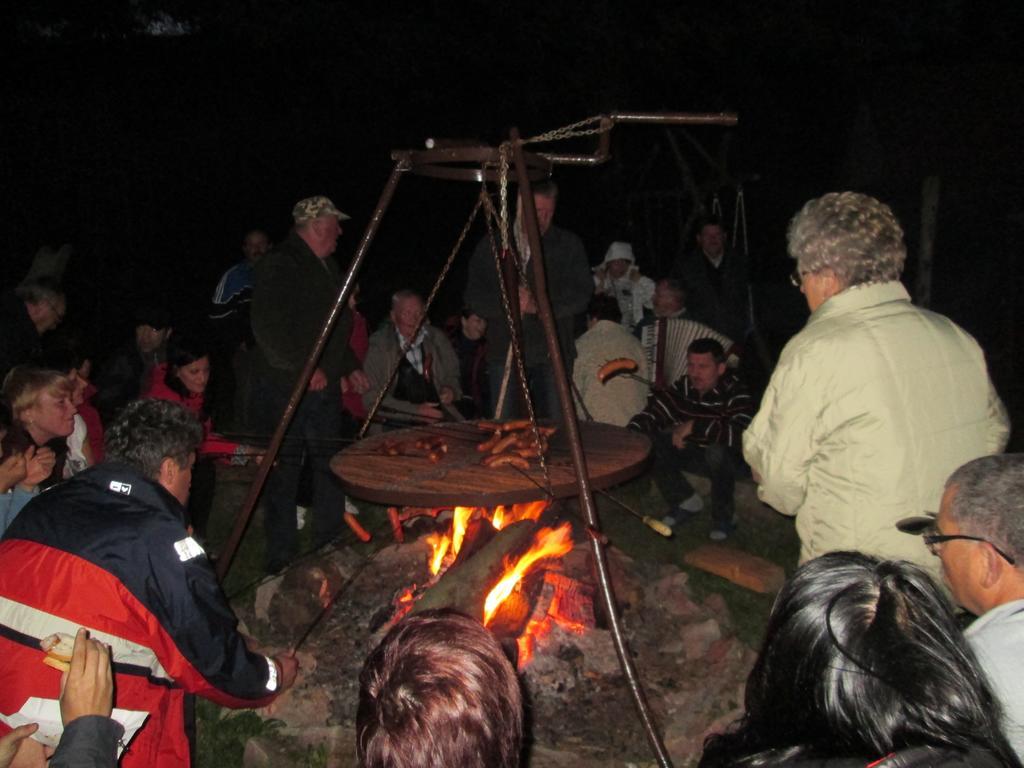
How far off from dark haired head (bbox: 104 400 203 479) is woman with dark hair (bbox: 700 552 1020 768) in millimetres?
1975

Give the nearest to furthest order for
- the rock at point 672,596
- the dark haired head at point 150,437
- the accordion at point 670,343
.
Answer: the dark haired head at point 150,437 → the rock at point 672,596 → the accordion at point 670,343

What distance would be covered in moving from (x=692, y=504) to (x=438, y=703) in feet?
17.7

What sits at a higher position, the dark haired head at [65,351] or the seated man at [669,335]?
the dark haired head at [65,351]

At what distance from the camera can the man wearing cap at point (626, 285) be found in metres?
8.45

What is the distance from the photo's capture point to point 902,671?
4.56ft

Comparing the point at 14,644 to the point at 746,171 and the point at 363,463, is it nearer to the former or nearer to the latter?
the point at 363,463

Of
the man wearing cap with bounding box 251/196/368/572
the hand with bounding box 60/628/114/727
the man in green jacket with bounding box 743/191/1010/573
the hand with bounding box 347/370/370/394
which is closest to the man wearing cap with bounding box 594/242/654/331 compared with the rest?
the hand with bounding box 347/370/370/394

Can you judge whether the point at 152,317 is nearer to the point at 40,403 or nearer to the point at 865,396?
the point at 40,403

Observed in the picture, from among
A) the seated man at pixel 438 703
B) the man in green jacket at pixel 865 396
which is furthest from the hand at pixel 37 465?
the man in green jacket at pixel 865 396

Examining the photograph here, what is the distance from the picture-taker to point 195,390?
214 inches

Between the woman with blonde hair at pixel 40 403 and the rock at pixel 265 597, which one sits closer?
the woman with blonde hair at pixel 40 403

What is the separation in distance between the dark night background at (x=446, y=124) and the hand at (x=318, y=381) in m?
4.11

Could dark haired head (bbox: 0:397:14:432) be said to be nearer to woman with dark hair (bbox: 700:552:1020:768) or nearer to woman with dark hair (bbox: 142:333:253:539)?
woman with dark hair (bbox: 142:333:253:539)

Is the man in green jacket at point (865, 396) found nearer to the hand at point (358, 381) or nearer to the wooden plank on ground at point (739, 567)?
the wooden plank on ground at point (739, 567)
